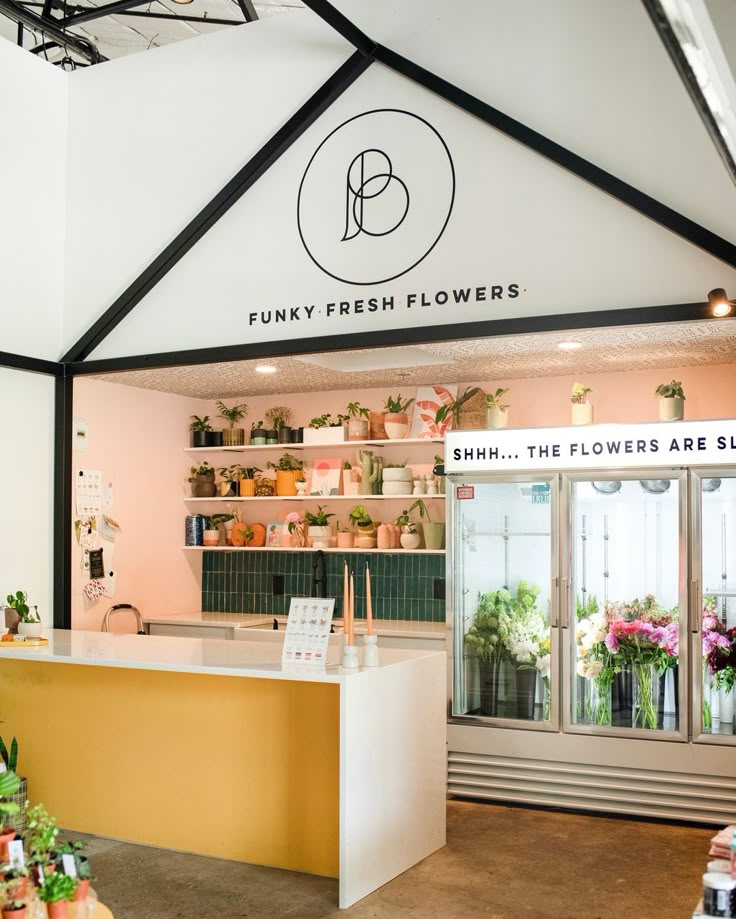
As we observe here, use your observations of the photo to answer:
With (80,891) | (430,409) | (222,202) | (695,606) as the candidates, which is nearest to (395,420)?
(430,409)

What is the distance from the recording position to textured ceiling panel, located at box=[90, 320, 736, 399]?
562 centimetres

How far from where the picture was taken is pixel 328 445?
7840 mm

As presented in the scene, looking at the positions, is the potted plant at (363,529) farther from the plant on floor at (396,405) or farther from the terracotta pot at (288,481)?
the plant on floor at (396,405)

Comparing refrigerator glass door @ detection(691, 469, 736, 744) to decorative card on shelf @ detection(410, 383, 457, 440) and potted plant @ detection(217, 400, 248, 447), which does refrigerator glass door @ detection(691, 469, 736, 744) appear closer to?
decorative card on shelf @ detection(410, 383, 457, 440)

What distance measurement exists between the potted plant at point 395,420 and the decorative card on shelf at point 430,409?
0.08 m

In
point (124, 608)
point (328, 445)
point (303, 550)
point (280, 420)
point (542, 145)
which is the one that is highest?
point (542, 145)

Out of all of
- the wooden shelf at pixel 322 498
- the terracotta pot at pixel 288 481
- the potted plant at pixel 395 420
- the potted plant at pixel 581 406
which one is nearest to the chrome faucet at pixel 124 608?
the wooden shelf at pixel 322 498

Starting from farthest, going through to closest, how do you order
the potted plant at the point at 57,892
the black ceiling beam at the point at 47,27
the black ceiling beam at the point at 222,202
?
1. the black ceiling beam at the point at 47,27
2. the black ceiling beam at the point at 222,202
3. the potted plant at the point at 57,892

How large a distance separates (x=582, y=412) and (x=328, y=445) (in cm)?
221

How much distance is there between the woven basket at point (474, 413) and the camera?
7.33 m

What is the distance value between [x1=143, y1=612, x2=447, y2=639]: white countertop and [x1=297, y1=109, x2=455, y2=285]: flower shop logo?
2474 mm

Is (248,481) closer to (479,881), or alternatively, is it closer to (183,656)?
(183,656)

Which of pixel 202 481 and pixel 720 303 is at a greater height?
pixel 720 303

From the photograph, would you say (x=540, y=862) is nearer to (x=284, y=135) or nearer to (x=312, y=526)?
(x=312, y=526)
